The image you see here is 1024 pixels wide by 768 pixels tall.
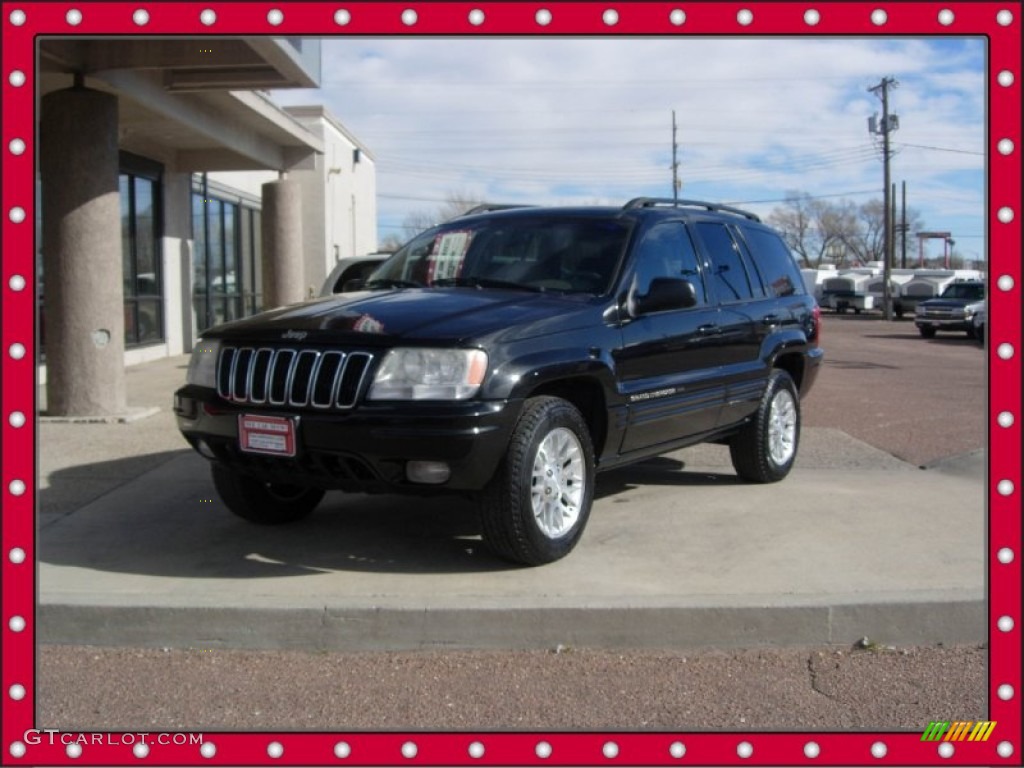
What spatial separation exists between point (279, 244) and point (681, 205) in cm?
1229

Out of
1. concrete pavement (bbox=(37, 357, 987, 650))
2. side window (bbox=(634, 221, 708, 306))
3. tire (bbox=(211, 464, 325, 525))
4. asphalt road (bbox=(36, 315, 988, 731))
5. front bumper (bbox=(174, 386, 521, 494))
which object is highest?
side window (bbox=(634, 221, 708, 306))

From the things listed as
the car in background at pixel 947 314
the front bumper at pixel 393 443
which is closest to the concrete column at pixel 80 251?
the front bumper at pixel 393 443

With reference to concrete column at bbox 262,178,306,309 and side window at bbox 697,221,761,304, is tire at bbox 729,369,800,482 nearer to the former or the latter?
side window at bbox 697,221,761,304

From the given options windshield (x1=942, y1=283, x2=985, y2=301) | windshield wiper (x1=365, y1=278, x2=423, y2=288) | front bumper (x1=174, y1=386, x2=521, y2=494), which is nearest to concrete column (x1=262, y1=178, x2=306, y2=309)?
windshield wiper (x1=365, y1=278, x2=423, y2=288)

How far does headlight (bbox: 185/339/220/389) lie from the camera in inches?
203

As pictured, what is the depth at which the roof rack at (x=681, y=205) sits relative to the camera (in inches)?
243

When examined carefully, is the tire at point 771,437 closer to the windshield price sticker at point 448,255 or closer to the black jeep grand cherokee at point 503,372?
the black jeep grand cherokee at point 503,372

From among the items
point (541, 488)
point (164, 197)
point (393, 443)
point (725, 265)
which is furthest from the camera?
point (164, 197)

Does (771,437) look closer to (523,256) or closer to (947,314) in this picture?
(523,256)

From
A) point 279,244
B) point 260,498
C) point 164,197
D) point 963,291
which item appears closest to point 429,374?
point 260,498

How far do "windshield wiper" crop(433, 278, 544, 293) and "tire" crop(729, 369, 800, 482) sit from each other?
2.17m

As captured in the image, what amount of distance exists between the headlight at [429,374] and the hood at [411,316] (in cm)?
8

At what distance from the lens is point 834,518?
6.10 m

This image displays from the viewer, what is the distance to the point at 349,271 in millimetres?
11289
